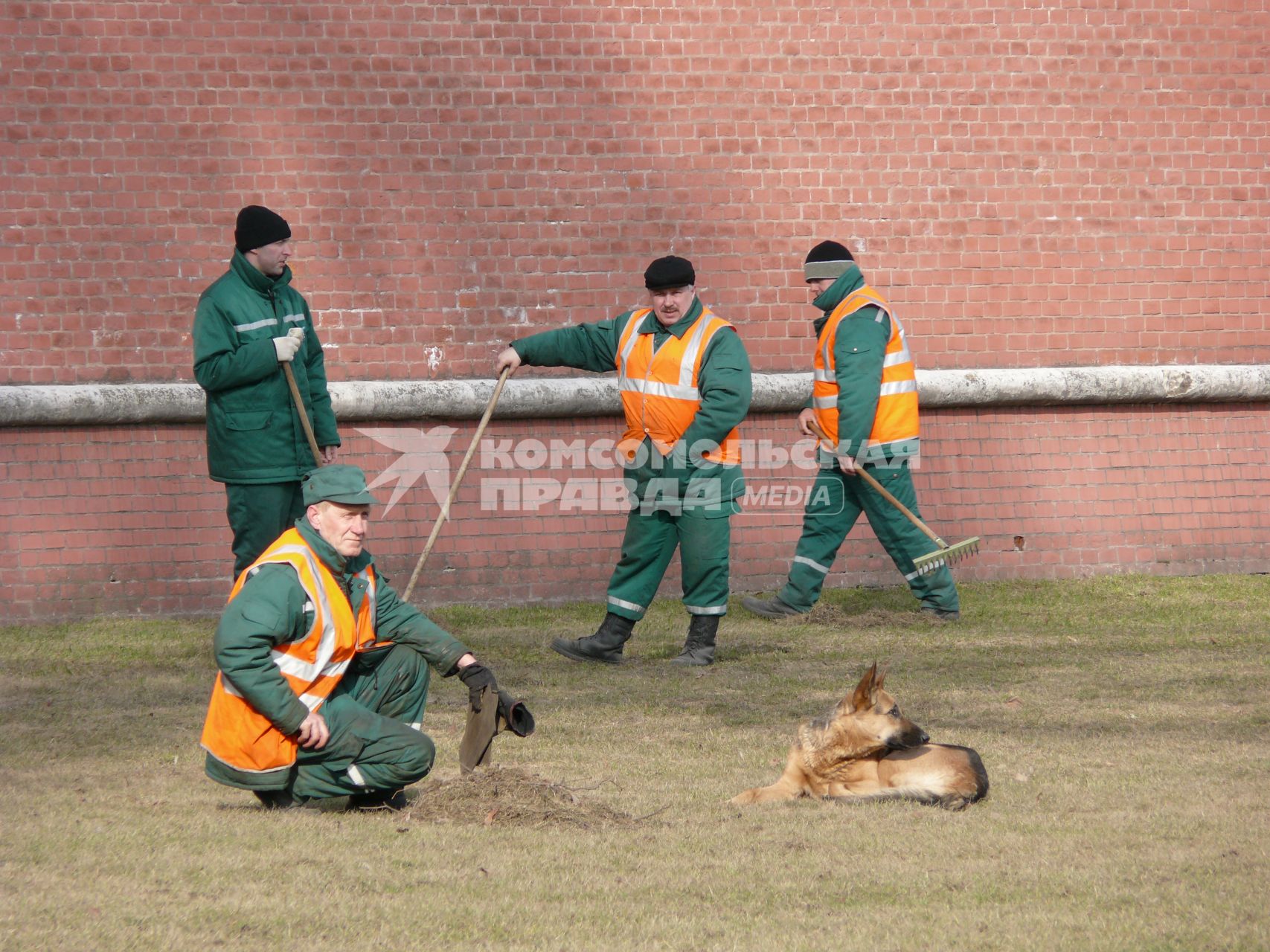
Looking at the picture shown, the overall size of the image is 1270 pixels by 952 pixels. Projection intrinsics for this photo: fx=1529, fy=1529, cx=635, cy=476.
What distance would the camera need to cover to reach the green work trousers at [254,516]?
696 cm

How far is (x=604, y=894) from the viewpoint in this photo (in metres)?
4.05

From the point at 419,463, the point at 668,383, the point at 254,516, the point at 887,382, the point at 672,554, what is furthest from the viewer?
the point at 419,463

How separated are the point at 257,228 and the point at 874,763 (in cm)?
369

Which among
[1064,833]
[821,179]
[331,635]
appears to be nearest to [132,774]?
[331,635]

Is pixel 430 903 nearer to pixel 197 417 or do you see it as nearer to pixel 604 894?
pixel 604 894

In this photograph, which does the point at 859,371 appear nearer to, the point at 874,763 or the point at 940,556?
the point at 940,556

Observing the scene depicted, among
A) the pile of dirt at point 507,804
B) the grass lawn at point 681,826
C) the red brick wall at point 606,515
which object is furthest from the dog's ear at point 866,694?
the red brick wall at point 606,515

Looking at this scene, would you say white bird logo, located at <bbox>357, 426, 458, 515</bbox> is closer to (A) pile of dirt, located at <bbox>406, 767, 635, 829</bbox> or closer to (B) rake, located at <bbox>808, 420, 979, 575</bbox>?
(B) rake, located at <bbox>808, 420, 979, 575</bbox>

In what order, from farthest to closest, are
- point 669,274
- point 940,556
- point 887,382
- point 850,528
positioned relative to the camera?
point 850,528
point 887,382
point 940,556
point 669,274

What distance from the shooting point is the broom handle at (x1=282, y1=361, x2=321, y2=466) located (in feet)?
22.9

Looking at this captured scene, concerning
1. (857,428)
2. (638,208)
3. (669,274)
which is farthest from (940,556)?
(638,208)

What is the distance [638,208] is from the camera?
978 centimetres

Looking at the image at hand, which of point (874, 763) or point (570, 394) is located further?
point (570, 394)

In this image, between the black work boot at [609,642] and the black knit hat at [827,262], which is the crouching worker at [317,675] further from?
the black knit hat at [827,262]
